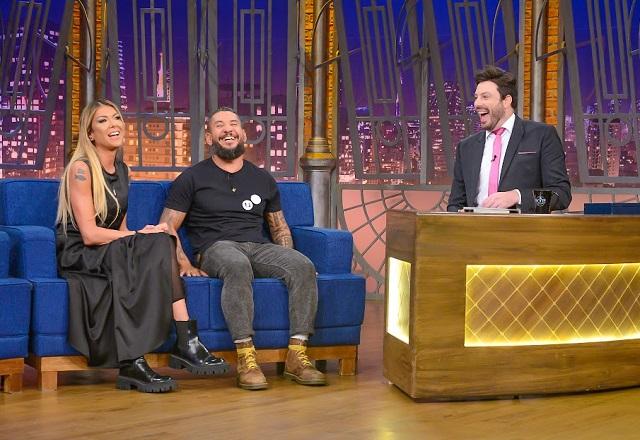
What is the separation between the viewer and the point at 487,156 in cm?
467

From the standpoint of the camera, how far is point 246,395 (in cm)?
432

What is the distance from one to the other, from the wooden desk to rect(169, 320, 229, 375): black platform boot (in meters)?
0.75

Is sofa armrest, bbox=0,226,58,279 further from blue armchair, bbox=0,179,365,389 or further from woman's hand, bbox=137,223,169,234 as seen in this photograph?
woman's hand, bbox=137,223,169,234

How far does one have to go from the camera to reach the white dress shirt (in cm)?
463

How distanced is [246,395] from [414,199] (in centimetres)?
363

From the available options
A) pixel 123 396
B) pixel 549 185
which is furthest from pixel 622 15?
pixel 123 396

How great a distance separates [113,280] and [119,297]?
0.08 metres

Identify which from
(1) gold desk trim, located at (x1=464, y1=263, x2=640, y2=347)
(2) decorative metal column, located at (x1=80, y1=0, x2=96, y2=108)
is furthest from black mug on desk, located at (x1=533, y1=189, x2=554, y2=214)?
(2) decorative metal column, located at (x1=80, y1=0, x2=96, y2=108)

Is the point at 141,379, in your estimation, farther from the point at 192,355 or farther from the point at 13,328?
the point at 13,328

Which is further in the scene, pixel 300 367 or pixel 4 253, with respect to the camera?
pixel 300 367

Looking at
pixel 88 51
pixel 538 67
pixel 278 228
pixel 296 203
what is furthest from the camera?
pixel 88 51

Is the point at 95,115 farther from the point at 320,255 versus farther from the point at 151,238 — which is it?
the point at 320,255

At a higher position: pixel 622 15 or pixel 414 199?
pixel 622 15

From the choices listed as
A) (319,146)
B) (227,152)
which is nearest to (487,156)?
(227,152)
